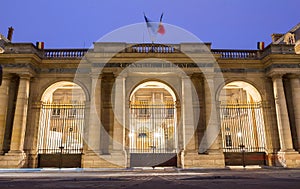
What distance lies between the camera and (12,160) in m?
12.9

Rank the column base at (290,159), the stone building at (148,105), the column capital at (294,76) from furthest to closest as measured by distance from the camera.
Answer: the column capital at (294,76), the stone building at (148,105), the column base at (290,159)

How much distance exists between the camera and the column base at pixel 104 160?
43.3 feet

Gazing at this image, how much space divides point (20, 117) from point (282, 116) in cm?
1513

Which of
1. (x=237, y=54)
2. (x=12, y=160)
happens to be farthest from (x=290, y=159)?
(x=12, y=160)

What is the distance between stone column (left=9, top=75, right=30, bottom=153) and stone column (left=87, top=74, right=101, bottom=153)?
3706mm

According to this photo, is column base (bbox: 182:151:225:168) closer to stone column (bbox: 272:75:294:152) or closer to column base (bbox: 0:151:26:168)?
stone column (bbox: 272:75:294:152)

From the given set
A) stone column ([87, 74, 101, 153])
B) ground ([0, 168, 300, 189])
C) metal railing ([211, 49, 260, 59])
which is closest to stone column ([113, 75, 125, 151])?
stone column ([87, 74, 101, 153])

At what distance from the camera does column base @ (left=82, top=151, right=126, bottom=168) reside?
43.3ft

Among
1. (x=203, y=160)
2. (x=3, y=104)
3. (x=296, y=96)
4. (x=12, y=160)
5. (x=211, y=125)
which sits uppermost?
(x=296, y=96)

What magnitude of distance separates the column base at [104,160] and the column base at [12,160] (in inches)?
133

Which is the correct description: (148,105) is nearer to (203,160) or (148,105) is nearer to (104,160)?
(104,160)

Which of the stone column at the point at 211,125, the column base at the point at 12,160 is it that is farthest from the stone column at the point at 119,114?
the column base at the point at 12,160

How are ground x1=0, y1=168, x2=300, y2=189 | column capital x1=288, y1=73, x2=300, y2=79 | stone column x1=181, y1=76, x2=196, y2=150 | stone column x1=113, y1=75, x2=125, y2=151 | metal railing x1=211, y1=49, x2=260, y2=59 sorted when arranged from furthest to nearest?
1. metal railing x1=211, y1=49, x2=260, y2=59
2. column capital x1=288, y1=73, x2=300, y2=79
3. stone column x1=181, y1=76, x2=196, y2=150
4. stone column x1=113, y1=75, x2=125, y2=151
5. ground x1=0, y1=168, x2=300, y2=189

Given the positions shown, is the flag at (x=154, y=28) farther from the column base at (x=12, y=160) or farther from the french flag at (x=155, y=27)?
the column base at (x=12, y=160)
